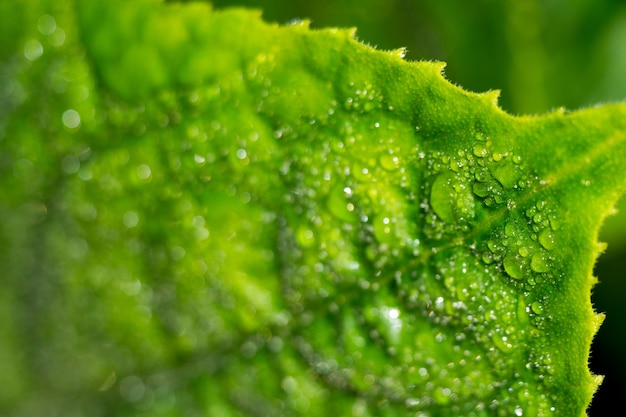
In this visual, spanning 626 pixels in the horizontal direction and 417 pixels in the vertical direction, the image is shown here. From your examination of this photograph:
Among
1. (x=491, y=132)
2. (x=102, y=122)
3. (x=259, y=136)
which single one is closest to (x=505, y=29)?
(x=491, y=132)

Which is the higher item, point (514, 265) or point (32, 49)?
point (514, 265)

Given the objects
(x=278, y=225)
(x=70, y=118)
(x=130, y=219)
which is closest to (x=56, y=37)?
(x=70, y=118)

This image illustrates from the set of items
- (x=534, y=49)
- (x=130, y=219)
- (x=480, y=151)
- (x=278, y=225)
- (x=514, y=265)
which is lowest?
(x=130, y=219)

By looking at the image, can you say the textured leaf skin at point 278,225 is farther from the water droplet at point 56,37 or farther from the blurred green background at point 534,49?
the blurred green background at point 534,49

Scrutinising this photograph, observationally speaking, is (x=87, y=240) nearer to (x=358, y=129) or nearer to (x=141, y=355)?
(x=141, y=355)

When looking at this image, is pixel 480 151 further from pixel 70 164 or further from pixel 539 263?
pixel 70 164

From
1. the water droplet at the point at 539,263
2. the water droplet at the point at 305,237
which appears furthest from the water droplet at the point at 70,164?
the water droplet at the point at 539,263
